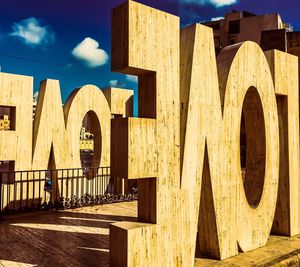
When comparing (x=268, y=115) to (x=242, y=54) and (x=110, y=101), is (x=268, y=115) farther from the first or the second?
(x=110, y=101)

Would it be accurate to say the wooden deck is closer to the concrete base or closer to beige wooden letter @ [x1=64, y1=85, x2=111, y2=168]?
the concrete base

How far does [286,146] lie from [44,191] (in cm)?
652

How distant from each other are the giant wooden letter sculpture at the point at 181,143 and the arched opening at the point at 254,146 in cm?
6

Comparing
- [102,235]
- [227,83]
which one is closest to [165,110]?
[227,83]

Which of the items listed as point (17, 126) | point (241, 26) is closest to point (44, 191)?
point (17, 126)

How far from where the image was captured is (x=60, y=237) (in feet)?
21.9

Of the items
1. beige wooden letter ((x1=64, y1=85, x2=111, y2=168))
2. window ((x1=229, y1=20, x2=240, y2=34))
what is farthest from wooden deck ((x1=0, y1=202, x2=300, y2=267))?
window ((x1=229, y1=20, x2=240, y2=34))

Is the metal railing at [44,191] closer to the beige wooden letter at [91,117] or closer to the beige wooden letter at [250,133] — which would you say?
the beige wooden letter at [91,117]

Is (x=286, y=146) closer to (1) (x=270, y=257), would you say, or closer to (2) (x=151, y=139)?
(1) (x=270, y=257)

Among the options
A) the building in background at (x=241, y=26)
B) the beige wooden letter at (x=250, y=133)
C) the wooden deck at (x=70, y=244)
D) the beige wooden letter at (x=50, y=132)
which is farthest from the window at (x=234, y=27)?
the beige wooden letter at (x=250, y=133)

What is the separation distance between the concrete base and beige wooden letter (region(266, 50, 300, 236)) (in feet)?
1.90

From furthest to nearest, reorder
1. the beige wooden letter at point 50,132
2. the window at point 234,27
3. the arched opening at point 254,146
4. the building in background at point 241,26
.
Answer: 1. the window at point 234,27
2. the building in background at point 241,26
3. the beige wooden letter at point 50,132
4. the arched opening at point 254,146

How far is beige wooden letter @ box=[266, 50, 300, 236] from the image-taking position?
22.7 ft

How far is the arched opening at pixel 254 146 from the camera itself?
639 cm
